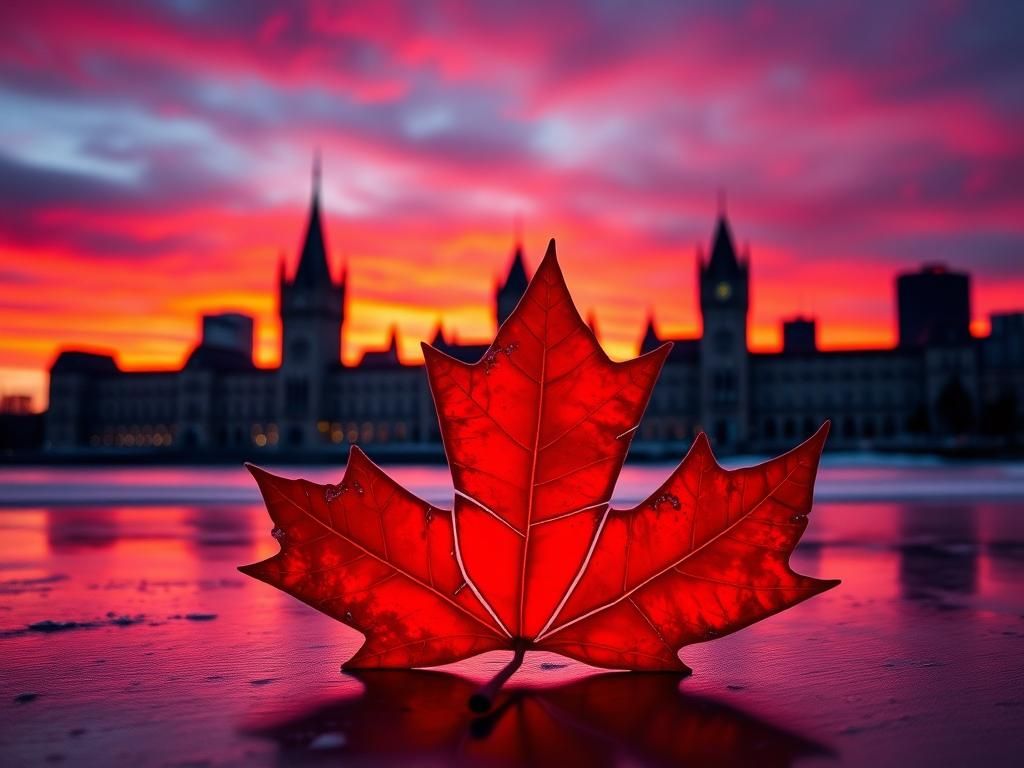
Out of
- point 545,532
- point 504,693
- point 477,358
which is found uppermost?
point 477,358

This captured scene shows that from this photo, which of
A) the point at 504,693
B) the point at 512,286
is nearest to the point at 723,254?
the point at 512,286

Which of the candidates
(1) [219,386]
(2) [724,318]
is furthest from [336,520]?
(1) [219,386]

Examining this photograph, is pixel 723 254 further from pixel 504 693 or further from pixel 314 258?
pixel 504 693

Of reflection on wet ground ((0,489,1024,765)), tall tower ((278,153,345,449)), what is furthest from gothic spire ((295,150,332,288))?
reflection on wet ground ((0,489,1024,765))

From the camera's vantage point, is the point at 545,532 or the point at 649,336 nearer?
the point at 545,532

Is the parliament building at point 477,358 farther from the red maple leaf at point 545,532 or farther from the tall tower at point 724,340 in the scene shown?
the red maple leaf at point 545,532
